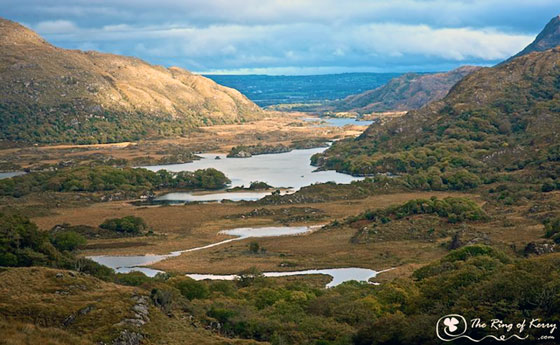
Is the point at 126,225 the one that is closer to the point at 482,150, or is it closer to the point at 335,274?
the point at 335,274

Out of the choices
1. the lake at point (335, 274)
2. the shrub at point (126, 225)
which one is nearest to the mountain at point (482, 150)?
the shrub at point (126, 225)

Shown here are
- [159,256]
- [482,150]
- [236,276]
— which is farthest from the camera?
[482,150]

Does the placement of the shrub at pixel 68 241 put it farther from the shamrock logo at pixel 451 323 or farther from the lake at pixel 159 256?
the shamrock logo at pixel 451 323

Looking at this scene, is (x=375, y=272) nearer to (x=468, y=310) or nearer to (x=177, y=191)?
(x=468, y=310)

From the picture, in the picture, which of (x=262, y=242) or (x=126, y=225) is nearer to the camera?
(x=262, y=242)

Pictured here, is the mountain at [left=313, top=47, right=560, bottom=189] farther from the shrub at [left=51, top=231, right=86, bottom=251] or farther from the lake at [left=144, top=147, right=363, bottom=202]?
the shrub at [left=51, top=231, right=86, bottom=251]

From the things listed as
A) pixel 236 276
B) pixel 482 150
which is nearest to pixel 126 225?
pixel 236 276

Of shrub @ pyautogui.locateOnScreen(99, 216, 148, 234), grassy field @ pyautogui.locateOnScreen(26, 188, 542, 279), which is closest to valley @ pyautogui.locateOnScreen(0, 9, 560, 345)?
shrub @ pyautogui.locateOnScreen(99, 216, 148, 234)

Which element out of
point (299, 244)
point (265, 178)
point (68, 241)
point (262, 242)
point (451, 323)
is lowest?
point (299, 244)

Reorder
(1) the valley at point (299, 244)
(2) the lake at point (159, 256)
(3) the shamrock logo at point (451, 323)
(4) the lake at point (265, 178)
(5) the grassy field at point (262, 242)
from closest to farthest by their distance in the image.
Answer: (3) the shamrock logo at point (451, 323) → (1) the valley at point (299, 244) → (2) the lake at point (159, 256) → (5) the grassy field at point (262, 242) → (4) the lake at point (265, 178)
